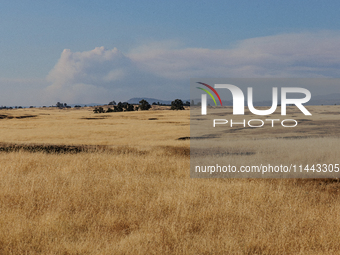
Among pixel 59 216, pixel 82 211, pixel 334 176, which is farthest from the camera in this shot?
pixel 334 176

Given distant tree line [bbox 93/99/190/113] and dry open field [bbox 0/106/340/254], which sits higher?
distant tree line [bbox 93/99/190/113]

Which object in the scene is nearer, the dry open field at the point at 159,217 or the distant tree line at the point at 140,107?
the dry open field at the point at 159,217

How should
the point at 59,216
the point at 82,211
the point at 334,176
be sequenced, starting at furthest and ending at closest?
the point at 334,176
the point at 82,211
the point at 59,216

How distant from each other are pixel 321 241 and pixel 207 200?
3135 millimetres

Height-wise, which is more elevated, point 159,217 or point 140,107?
point 140,107

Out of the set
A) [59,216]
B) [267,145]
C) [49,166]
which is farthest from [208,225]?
[267,145]

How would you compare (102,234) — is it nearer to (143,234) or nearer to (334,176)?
(143,234)

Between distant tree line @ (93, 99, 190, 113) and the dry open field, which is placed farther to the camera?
distant tree line @ (93, 99, 190, 113)

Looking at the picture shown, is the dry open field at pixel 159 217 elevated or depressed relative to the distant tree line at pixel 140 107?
depressed

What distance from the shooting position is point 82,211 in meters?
7.57

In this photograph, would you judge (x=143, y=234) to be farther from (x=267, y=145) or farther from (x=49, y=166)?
(x=267, y=145)

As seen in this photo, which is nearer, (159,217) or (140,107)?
(159,217)

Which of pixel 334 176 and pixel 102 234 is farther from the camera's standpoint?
pixel 334 176

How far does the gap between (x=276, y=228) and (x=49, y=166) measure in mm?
10153
